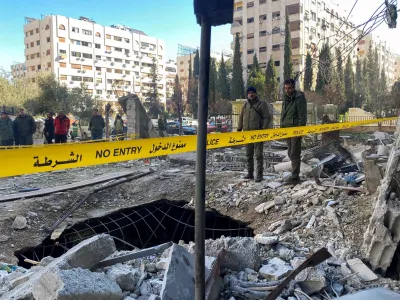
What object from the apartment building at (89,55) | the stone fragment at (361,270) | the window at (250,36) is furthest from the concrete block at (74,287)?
the window at (250,36)

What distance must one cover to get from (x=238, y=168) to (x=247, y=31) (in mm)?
52326

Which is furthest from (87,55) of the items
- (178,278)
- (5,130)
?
(178,278)

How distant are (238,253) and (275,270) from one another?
13.8 inches

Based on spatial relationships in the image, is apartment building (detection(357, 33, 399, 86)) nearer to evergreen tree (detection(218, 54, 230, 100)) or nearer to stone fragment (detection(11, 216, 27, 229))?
evergreen tree (detection(218, 54, 230, 100))

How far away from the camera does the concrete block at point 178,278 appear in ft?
8.04

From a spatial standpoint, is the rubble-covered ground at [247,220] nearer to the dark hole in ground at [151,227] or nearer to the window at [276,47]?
the dark hole in ground at [151,227]

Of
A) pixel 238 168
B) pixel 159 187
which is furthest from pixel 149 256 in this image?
pixel 238 168

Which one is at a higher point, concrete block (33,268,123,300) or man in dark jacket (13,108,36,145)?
man in dark jacket (13,108,36,145)

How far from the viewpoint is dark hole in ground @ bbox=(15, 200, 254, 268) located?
6.17m

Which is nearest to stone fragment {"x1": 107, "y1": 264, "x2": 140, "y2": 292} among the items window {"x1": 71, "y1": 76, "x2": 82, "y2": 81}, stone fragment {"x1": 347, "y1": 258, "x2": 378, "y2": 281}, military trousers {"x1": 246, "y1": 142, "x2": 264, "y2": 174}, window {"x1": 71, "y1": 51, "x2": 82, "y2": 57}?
stone fragment {"x1": 347, "y1": 258, "x2": 378, "y2": 281}

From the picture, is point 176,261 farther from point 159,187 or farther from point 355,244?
point 159,187

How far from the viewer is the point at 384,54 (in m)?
70.8

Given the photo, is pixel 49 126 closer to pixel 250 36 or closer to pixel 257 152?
pixel 257 152

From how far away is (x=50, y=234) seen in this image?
5.77 m
